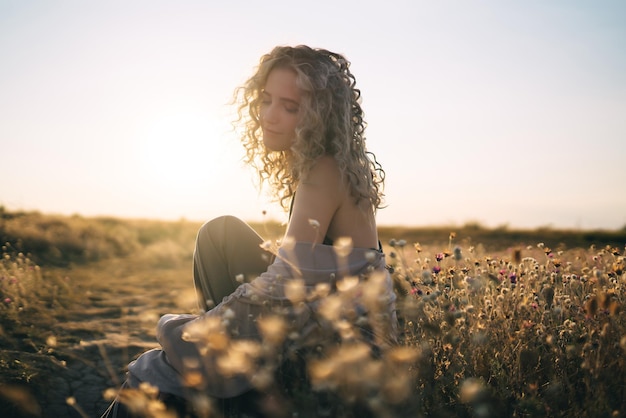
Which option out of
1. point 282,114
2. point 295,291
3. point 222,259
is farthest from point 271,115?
point 295,291

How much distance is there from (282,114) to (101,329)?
3.54 metres

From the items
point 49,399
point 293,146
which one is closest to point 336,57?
point 293,146

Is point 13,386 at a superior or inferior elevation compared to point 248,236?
inferior

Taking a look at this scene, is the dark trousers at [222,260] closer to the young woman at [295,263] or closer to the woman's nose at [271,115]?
the young woman at [295,263]

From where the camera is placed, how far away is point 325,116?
11.2 ft

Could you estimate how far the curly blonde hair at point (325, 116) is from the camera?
10.4ft

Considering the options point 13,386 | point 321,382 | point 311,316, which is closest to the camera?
point 321,382

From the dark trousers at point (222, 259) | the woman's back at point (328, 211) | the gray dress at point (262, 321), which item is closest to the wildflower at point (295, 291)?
the gray dress at point (262, 321)

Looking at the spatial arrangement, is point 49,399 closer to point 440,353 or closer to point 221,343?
point 221,343

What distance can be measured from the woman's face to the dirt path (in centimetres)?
133

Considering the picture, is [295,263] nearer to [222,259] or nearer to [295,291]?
[295,291]

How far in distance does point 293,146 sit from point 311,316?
1.08 metres

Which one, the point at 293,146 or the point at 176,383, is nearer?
the point at 176,383

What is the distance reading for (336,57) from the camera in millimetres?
3783
